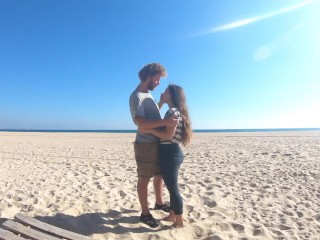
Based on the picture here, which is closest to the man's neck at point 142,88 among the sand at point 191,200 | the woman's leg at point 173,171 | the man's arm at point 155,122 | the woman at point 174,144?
the woman at point 174,144

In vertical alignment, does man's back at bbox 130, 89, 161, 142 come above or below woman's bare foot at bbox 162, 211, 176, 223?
above

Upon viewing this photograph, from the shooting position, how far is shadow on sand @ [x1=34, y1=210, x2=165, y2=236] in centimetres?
384

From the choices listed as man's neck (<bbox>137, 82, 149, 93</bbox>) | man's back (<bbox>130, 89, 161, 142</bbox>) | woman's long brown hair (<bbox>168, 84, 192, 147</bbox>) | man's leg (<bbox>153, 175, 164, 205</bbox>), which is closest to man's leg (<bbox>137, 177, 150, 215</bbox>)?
man's leg (<bbox>153, 175, 164, 205</bbox>)

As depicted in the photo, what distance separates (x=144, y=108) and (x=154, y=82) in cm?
36

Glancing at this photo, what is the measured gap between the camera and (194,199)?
5367mm

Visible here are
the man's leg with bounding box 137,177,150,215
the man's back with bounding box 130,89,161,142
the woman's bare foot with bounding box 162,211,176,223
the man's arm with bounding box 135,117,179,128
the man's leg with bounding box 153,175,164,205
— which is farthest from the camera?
the man's leg with bounding box 153,175,164,205

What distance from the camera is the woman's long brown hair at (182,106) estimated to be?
12.0 ft

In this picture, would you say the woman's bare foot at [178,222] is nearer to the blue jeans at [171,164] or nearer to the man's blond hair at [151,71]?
the blue jeans at [171,164]

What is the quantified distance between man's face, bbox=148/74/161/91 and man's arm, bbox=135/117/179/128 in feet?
1.55

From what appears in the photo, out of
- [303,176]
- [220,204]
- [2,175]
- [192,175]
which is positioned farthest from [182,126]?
[2,175]

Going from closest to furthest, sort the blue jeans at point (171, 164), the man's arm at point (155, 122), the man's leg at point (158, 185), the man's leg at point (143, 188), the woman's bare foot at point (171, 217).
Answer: the man's arm at point (155, 122), the blue jeans at point (171, 164), the man's leg at point (143, 188), the woman's bare foot at point (171, 217), the man's leg at point (158, 185)

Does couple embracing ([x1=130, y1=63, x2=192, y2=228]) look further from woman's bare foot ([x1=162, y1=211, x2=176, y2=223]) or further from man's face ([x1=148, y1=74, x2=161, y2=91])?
woman's bare foot ([x1=162, y1=211, x2=176, y2=223])

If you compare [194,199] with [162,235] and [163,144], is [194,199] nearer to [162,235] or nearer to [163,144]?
[162,235]

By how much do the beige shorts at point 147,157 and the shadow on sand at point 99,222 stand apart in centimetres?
79
